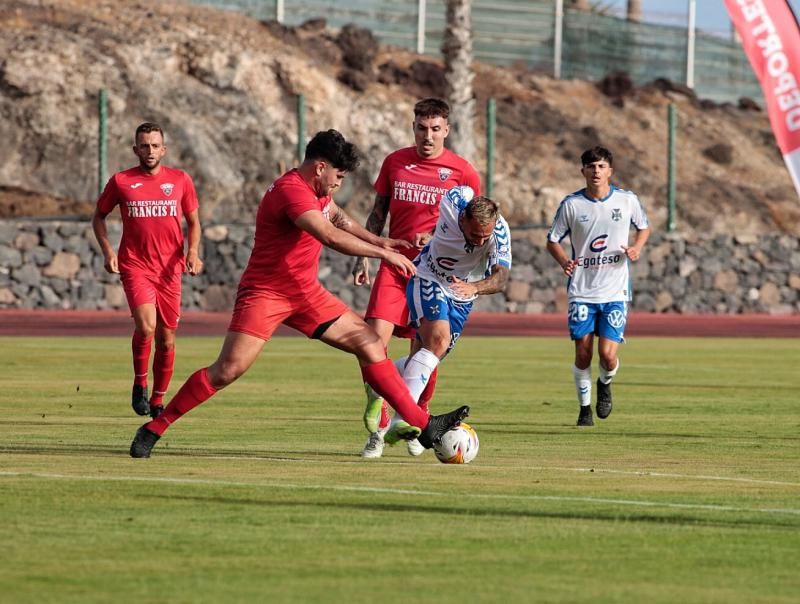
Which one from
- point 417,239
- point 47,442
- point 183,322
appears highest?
point 417,239

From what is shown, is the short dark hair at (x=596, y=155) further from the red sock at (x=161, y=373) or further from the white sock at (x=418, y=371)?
the white sock at (x=418, y=371)

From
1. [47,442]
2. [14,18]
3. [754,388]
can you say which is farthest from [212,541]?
[14,18]

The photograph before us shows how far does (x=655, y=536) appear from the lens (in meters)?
8.63

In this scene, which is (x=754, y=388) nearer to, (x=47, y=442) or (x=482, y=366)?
(x=482, y=366)

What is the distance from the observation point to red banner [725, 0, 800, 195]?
7938 millimetres

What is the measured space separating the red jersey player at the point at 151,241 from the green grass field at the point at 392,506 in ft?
2.51

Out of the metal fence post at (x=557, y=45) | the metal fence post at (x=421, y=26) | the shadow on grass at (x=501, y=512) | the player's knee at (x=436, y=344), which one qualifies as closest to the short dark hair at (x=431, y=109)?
the player's knee at (x=436, y=344)

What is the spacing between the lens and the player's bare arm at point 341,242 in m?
10.8

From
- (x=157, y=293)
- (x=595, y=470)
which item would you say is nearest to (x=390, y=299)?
(x=595, y=470)

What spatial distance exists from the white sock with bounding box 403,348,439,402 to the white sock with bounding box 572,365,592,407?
3402 mm

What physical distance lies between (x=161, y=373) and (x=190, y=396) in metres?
4.52

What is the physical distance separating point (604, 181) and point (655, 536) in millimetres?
7993

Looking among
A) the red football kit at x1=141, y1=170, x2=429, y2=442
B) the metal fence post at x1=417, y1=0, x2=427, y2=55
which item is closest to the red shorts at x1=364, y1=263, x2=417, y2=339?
the red football kit at x1=141, y1=170, x2=429, y2=442

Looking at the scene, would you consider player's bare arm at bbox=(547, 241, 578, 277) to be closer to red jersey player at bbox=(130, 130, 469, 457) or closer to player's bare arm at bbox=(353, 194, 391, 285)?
player's bare arm at bbox=(353, 194, 391, 285)
